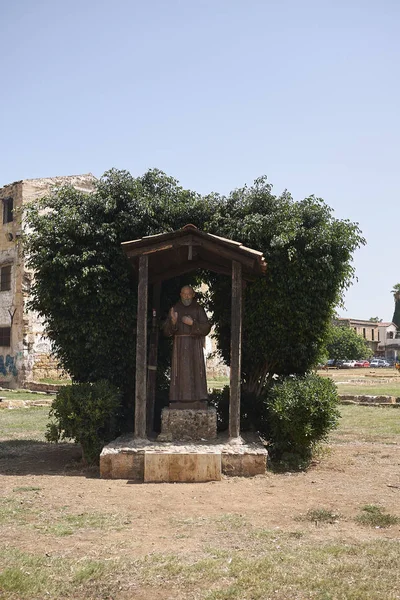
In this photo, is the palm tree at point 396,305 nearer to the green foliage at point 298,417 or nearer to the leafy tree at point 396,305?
the leafy tree at point 396,305

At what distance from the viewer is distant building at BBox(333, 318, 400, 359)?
304 feet

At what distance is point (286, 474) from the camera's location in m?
8.77

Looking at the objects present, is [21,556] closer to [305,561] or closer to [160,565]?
[160,565]

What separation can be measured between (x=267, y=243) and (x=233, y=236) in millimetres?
579

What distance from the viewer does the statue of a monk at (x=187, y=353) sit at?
9656 mm

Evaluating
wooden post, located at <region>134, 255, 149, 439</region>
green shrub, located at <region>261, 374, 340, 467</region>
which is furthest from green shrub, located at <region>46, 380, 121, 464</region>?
green shrub, located at <region>261, 374, 340, 467</region>

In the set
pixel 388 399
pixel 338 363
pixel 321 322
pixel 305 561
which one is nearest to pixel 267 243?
pixel 321 322

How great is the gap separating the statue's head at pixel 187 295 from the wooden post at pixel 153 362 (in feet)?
2.35

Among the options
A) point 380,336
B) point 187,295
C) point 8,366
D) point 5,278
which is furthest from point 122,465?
point 380,336

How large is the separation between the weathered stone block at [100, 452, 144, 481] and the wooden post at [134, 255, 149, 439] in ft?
1.89

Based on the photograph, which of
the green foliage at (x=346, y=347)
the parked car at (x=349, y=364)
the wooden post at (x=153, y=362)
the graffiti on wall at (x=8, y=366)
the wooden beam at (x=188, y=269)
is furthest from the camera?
the green foliage at (x=346, y=347)

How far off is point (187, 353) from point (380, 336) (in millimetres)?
93493

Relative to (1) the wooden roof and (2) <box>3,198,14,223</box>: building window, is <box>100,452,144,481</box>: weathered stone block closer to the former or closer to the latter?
(1) the wooden roof

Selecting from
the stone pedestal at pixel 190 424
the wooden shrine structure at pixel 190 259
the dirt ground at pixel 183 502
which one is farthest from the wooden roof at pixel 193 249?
the dirt ground at pixel 183 502
